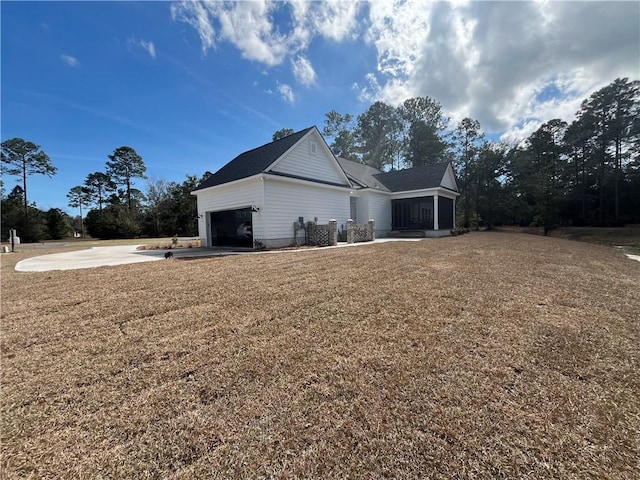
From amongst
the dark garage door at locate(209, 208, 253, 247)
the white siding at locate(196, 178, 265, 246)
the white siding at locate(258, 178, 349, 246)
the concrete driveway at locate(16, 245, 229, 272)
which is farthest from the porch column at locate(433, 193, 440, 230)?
the concrete driveway at locate(16, 245, 229, 272)

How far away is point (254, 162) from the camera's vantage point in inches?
532

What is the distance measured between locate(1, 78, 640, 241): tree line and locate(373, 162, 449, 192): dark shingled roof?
9.87m

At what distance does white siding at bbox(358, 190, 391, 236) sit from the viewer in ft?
61.4

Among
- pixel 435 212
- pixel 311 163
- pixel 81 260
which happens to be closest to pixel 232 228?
pixel 311 163

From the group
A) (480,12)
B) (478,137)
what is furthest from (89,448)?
(478,137)

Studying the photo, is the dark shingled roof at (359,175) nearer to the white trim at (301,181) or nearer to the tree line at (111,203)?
the white trim at (301,181)

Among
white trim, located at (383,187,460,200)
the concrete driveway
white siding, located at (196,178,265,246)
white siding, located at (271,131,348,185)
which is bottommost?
the concrete driveway

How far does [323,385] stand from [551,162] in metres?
36.2

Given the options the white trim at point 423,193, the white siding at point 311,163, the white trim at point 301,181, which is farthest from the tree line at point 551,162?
the white siding at point 311,163

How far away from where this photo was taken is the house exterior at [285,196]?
1204 cm

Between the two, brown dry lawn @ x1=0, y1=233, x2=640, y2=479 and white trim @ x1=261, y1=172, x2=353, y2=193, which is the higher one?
white trim @ x1=261, y1=172, x2=353, y2=193

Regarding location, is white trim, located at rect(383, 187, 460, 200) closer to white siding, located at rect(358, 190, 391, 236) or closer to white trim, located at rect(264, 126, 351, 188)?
white siding, located at rect(358, 190, 391, 236)

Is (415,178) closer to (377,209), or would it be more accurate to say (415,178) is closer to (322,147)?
(377,209)

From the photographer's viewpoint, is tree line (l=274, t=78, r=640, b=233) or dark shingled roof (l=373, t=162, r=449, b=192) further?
tree line (l=274, t=78, r=640, b=233)
